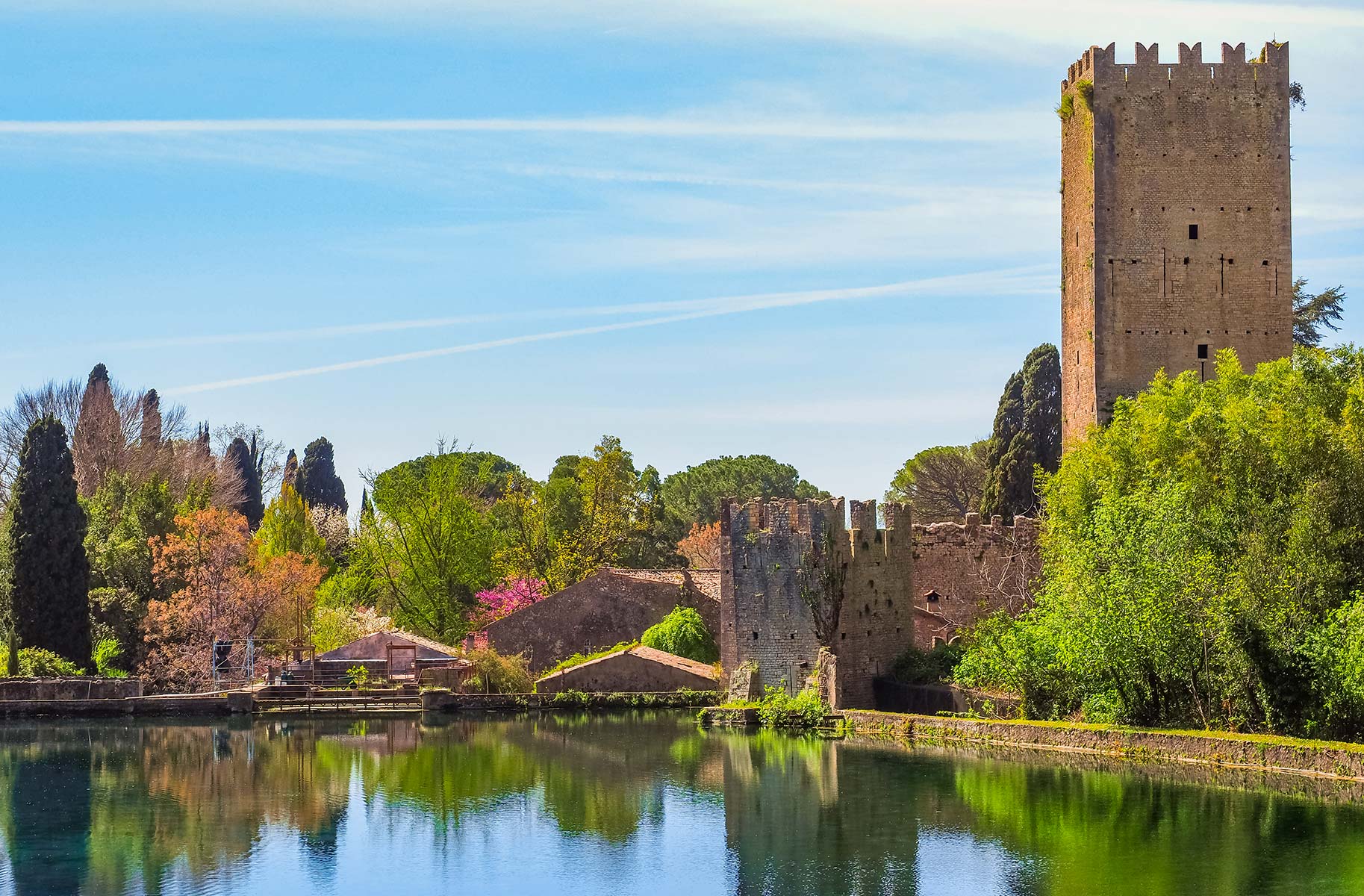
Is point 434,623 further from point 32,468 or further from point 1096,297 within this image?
point 1096,297

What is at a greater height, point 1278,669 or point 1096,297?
point 1096,297

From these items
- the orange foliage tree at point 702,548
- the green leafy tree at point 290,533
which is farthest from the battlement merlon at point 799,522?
the green leafy tree at point 290,533

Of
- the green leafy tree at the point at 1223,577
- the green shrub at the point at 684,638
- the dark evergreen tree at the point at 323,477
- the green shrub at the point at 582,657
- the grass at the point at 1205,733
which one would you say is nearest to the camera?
the grass at the point at 1205,733

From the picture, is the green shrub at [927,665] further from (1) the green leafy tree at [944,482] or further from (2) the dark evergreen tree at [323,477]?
(2) the dark evergreen tree at [323,477]

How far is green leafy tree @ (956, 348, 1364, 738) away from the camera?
27.6 meters

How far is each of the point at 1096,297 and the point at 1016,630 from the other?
1181cm

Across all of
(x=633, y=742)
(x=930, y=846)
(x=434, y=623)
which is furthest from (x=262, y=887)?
(x=434, y=623)

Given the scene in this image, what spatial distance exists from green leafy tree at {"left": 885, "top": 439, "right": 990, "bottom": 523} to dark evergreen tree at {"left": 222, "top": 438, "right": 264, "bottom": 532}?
102 ft

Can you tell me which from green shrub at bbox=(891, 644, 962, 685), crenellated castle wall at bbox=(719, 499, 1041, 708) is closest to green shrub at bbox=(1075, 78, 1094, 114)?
crenellated castle wall at bbox=(719, 499, 1041, 708)

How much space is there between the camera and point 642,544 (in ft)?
217

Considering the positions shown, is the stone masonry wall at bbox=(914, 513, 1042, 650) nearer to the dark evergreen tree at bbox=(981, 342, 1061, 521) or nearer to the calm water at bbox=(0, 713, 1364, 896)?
the dark evergreen tree at bbox=(981, 342, 1061, 521)

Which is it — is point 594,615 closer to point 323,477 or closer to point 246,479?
point 246,479

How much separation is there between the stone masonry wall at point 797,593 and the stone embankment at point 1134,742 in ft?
7.83

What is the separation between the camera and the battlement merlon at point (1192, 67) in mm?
42062
